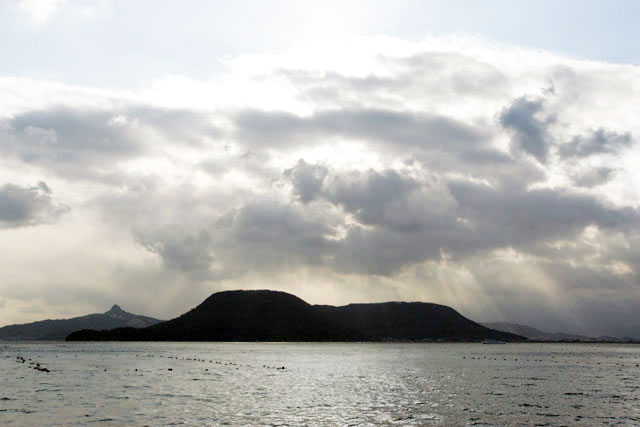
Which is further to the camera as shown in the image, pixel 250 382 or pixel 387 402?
pixel 250 382

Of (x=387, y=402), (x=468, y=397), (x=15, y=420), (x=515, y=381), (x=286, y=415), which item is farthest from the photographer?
(x=515, y=381)

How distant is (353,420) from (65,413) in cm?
2778

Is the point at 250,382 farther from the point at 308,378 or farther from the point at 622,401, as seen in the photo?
the point at 622,401

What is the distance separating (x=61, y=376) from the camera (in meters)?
101

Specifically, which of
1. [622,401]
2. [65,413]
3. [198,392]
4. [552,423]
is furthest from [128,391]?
[622,401]

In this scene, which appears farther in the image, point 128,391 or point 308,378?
point 308,378

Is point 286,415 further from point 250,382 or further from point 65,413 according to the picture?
point 250,382

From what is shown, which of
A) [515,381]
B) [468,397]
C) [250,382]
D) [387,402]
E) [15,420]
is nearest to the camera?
[15,420]

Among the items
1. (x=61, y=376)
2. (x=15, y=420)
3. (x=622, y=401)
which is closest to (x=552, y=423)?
(x=622, y=401)

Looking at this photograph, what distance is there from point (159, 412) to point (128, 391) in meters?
21.8

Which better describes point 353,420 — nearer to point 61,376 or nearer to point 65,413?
point 65,413

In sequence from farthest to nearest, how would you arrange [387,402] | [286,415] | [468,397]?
1. [468,397]
2. [387,402]
3. [286,415]

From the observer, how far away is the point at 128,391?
74625 millimetres

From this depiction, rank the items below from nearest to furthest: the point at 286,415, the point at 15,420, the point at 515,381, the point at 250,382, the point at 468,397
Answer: the point at 15,420, the point at 286,415, the point at 468,397, the point at 250,382, the point at 515,381
